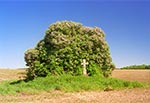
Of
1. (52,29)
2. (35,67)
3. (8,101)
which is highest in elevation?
(52,29)

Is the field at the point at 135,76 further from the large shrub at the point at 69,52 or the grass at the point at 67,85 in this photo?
the grass at the point at 67,85

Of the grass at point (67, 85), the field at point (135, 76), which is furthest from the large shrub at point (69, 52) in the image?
the field at point (135, 76)

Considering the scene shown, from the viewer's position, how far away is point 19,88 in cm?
2291

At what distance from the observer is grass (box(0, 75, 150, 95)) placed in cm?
2298

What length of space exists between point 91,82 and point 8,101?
8.45 meters

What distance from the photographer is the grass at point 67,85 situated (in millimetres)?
22984

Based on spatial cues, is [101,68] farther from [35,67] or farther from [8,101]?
[8,101]

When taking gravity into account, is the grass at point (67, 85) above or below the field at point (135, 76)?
below

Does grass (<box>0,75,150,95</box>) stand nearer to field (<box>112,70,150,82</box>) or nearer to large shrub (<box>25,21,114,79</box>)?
large shrub (<box>25,21,114,79</box>)

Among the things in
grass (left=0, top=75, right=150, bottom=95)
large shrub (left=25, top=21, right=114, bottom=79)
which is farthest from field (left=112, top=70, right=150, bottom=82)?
grass (left=0, top=75, right=150, bottom=95)

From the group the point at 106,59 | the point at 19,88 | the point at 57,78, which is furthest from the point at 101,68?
the point at 19,88

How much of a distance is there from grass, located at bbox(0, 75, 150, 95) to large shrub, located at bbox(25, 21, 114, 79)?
2.59 metres

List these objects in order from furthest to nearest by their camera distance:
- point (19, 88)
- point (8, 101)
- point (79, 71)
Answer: point (79, 71), point (19, 88), point (8, 101)

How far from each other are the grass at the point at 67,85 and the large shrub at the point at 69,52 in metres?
2.59
